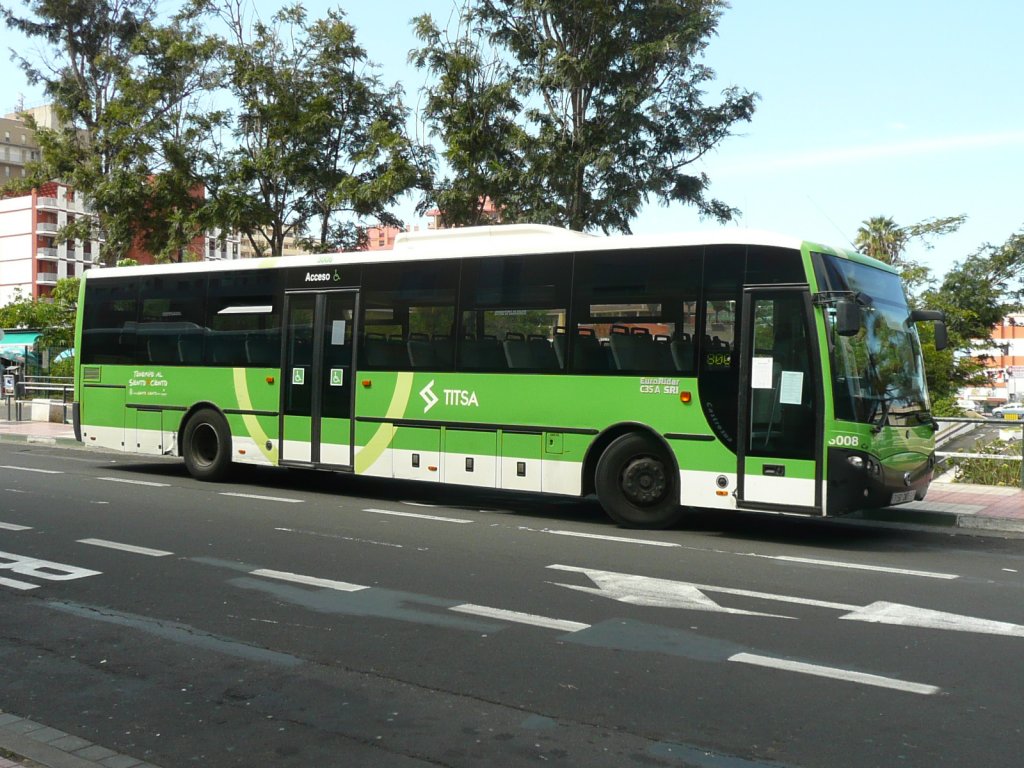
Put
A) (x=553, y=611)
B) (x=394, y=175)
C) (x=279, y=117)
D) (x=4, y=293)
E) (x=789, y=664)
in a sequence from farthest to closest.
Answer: (x=4, y=293)
(x=279, y=117)
(x=394, y=175)
(x=553, y=611)
(x=789, y=664)

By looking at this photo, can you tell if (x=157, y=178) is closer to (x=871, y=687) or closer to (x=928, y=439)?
(x=928, y=439)

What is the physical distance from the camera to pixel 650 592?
847cm

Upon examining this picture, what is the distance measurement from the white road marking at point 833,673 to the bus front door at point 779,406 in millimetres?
4746

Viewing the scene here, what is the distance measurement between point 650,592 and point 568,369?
463 cm

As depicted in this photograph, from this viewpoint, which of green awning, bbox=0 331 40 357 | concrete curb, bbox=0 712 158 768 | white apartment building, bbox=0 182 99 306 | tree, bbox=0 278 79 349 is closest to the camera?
concrete curb, bbox=0 712 158 768

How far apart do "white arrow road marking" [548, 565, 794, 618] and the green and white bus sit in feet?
9.04

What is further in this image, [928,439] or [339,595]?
[928,439]

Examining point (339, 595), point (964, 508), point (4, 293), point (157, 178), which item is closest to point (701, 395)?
point (964, 508)

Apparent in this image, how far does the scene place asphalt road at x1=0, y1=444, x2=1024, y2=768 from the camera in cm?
515

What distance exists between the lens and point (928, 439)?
39.5 feet

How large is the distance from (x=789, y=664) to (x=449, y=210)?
1828 centimetres

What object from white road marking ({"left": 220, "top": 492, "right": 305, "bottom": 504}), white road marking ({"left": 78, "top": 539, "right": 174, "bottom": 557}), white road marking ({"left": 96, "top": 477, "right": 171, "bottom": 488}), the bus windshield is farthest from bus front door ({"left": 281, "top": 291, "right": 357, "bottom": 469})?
the bus windshield

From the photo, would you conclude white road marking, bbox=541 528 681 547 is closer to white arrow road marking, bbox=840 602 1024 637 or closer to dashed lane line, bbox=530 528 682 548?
dashed lane line, bbox=530 528 682 548

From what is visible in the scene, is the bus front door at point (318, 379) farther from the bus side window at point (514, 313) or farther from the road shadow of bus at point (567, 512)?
the bus side window at point (514, 313)
